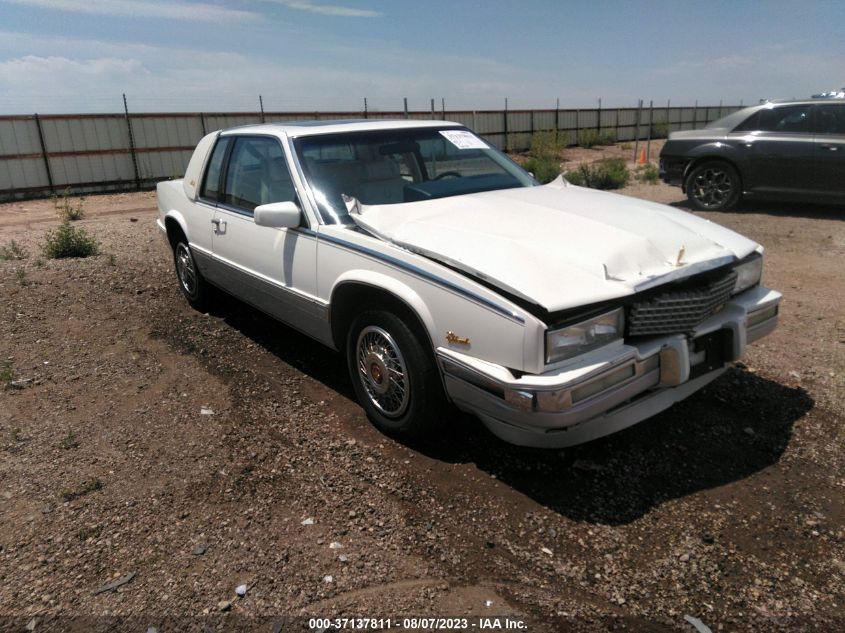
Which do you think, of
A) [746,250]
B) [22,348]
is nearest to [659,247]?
[746,250]

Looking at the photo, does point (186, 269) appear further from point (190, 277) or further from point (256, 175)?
point (256, 175)

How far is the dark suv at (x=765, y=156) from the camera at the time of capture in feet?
27.7

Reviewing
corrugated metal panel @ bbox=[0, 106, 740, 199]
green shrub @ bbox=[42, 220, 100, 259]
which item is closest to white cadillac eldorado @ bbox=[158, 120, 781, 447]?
green shrub @ bbox=[42, 220, 100, 259]

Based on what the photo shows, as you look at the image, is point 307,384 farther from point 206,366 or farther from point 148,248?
point 148,248

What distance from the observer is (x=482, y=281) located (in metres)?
2.70

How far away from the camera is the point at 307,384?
4.17m

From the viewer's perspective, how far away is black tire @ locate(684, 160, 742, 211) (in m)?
9.30

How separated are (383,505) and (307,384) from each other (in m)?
1.48

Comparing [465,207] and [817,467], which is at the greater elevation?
[465,207]

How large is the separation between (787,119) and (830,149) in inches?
30.9

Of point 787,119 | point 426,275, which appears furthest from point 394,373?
point 787,119

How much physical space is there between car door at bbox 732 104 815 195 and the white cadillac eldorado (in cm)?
621

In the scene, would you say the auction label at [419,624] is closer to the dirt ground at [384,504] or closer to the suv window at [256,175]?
the dirt ground at [384,504]

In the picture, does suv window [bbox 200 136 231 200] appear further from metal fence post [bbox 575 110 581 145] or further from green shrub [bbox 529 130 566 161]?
metal fence post [bbox 575 110 581 145]
